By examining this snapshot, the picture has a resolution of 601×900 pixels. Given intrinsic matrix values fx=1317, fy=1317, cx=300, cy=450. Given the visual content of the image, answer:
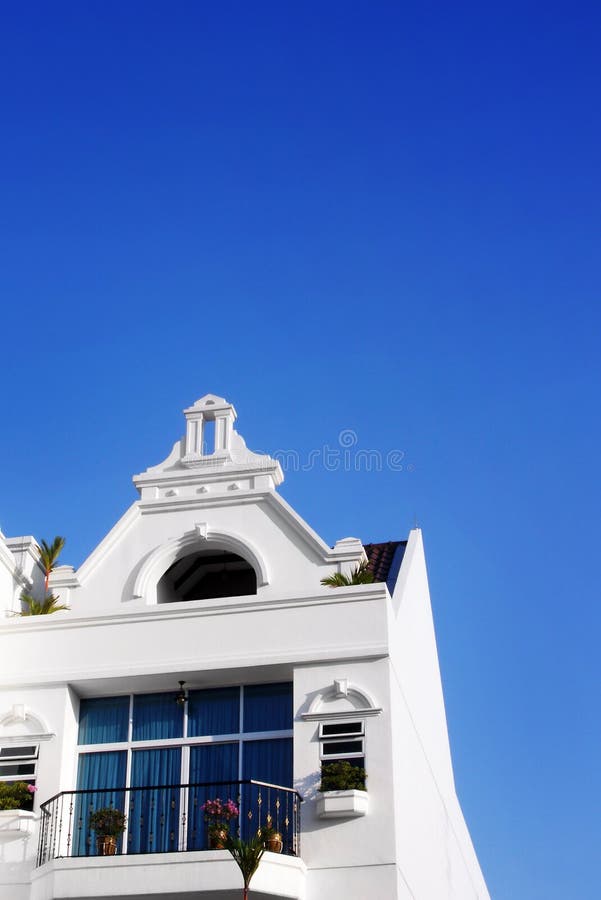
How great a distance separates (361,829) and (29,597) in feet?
21.7

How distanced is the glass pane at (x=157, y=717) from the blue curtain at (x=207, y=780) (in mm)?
496

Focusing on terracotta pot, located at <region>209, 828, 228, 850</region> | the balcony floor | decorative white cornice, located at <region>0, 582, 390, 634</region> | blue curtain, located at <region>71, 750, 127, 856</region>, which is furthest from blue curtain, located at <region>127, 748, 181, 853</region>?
decorative white cornice, located at <region>0, 582, 390, 634</region>

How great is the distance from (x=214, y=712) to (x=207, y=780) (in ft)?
3.33

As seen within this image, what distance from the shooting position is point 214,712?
63.3 feet

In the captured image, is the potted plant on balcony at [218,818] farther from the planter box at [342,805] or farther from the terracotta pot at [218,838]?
the planter box at [342,805]

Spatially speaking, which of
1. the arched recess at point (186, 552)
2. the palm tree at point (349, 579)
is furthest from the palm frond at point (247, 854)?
the arched recess at point (186, 552)

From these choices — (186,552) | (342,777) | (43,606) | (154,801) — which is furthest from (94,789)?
(186,552)

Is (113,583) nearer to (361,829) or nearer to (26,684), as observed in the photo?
(26,684)

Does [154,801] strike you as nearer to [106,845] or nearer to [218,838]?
[106,845]

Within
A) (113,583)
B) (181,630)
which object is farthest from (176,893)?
(113,583)

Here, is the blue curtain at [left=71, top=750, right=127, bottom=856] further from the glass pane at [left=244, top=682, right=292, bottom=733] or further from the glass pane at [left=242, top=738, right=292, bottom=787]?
the glass pane at [left=244, top=682, right=292, bottom=733]

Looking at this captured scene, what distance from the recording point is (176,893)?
16.9m

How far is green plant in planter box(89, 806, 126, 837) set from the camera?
59.1 ft

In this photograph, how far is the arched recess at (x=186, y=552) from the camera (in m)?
20.3
